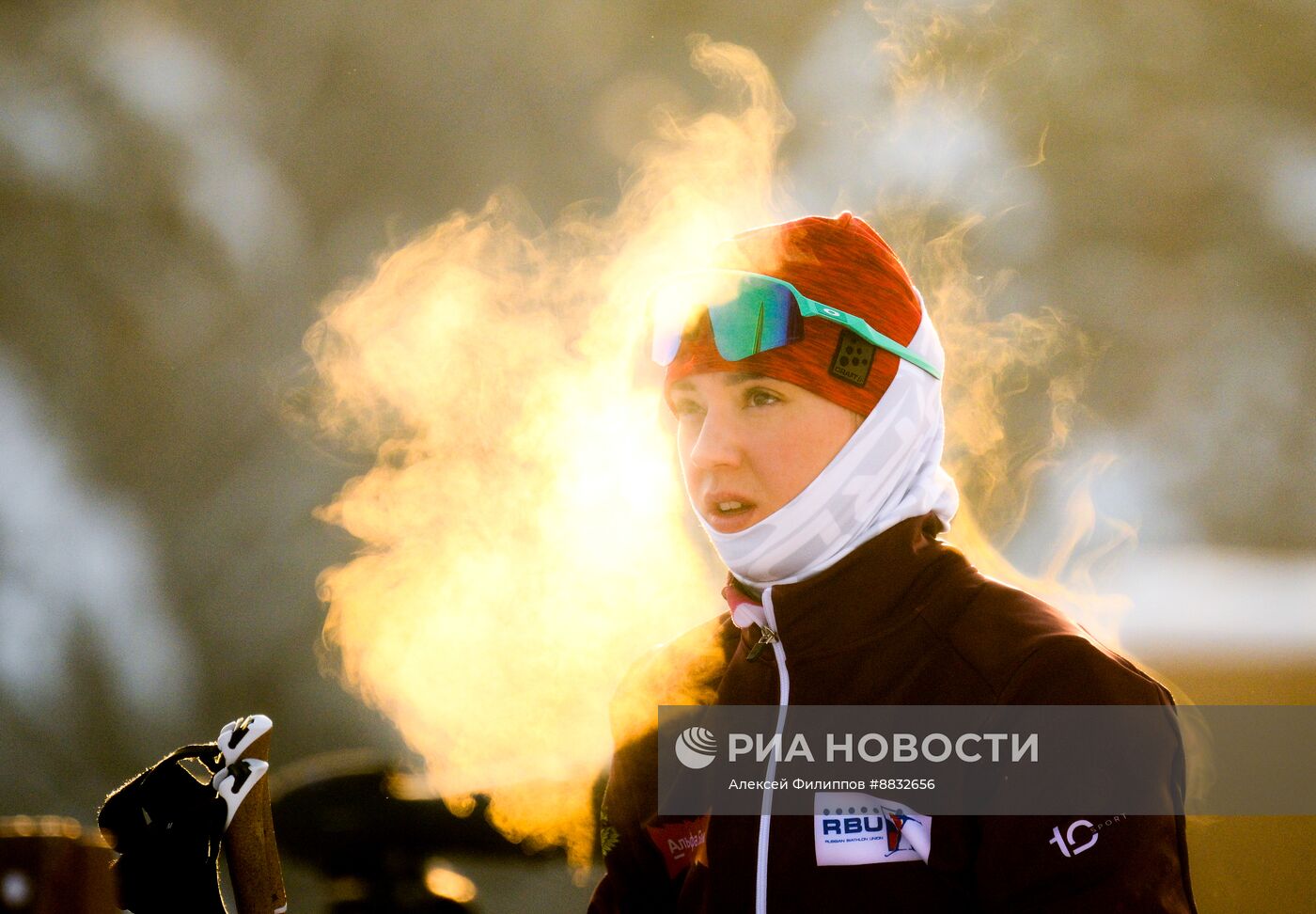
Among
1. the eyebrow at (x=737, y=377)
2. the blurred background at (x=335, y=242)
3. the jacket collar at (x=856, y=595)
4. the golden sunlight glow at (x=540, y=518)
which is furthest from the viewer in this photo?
the blurred background at (x=335, y=242)

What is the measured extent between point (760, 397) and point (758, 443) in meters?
0.08

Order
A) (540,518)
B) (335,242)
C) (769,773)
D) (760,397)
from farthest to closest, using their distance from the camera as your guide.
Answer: (335,242) < (540,518) < (760,397) < (769,773)

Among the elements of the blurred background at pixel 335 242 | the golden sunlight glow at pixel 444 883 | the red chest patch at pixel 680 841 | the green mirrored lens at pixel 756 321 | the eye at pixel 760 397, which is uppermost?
the blurred background at pixel 335 242

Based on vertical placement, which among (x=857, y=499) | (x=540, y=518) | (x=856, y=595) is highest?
(x=540, y=518)

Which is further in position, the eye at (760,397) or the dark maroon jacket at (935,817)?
the eye at (760,397)

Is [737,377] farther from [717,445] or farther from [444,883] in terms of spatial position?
[444,883]

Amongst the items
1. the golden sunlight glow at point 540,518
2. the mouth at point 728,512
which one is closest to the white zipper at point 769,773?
the mouth at point 728,512

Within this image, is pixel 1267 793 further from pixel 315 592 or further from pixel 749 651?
pixel 315 592

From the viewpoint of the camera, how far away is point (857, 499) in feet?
5.05

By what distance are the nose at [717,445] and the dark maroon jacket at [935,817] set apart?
0.22m

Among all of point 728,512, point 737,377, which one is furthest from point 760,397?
point 728,512

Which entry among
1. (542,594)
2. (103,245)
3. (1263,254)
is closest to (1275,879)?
(542,594)

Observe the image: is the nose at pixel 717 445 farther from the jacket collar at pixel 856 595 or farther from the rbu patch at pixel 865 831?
the rbu patch at pixel 865 831

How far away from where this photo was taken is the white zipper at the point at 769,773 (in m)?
1.40
